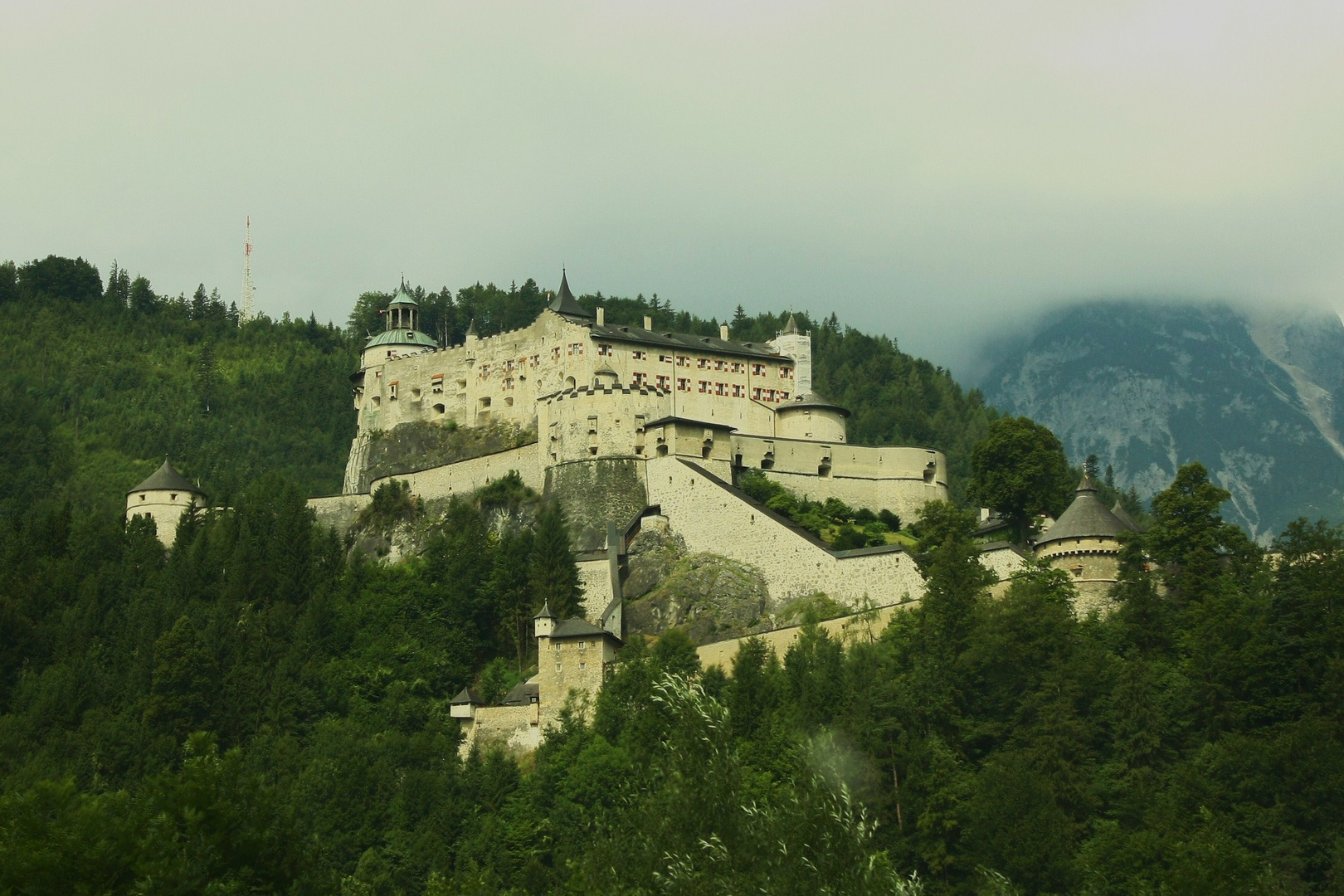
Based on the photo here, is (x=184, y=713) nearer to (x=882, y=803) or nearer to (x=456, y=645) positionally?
(x=456, y=645)

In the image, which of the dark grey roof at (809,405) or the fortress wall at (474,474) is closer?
the fortress wall at (474,474)

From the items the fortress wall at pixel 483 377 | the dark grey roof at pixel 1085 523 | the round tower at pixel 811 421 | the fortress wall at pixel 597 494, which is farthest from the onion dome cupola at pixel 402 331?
the dark grey roof at pixel 1085 523

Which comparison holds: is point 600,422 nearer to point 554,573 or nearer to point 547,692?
point 554,573

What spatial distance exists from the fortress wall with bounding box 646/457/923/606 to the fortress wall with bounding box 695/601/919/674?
822 mm

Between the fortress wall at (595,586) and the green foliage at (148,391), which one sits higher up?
the green foliage at (148,391)

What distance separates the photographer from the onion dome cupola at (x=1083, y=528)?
57.7m

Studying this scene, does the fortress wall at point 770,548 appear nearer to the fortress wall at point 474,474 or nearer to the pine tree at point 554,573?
the pine tree at point 554,573

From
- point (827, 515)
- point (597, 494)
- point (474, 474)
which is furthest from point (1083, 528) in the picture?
point (474, 474)

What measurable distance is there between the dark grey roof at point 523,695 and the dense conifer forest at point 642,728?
2056 millimetres

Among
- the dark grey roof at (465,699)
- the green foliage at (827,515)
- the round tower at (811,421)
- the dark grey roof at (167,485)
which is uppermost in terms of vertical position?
the round tower at (811,421)

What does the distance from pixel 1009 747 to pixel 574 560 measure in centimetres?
1942

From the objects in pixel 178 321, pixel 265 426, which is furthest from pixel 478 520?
pixel 178 321

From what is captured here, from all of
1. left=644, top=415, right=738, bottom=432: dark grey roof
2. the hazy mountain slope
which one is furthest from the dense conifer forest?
the hazy mountain slope

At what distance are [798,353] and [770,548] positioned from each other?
20077 millimetres
